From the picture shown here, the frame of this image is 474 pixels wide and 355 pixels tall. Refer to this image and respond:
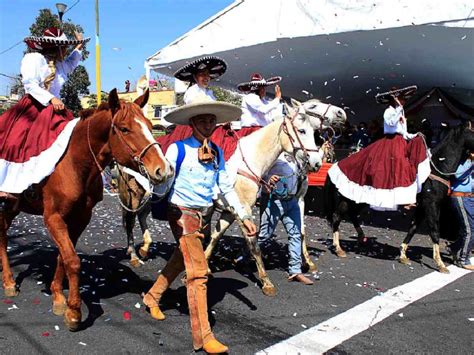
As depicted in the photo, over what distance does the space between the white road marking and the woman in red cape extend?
1411 millimetres

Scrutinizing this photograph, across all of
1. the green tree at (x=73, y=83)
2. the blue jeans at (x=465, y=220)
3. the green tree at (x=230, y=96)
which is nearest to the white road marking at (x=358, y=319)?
the blue jeans at (x=465, y=220)

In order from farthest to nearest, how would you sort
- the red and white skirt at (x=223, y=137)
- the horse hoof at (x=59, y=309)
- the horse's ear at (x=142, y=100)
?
1. the red and white skirt at (x=223, y=137)
2. the horse hoof at (x=59, y=309)
3. the horse's ear at (x=142, y=100)

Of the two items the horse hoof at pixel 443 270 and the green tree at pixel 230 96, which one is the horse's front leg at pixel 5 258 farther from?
the green tree at pixel 230 96

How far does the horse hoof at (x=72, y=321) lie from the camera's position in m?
4.04

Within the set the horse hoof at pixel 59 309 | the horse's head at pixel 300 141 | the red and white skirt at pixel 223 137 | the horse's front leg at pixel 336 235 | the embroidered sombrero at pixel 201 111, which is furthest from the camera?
the horse's front leg at pixel 336 235

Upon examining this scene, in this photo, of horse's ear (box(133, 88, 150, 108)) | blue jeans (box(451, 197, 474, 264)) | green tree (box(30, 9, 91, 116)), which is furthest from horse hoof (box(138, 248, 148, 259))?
green tree (box(30, 9, 91, 116))

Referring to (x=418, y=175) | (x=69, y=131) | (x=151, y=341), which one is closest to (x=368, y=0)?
(x=418, y=175)

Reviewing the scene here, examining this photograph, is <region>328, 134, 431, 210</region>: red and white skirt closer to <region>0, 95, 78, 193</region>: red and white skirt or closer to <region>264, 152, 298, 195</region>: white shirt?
<region>264, 152, 298, 195</region>: white shirt

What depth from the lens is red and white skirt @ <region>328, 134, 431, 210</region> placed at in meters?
7.35

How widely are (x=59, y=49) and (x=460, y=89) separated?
11.2 meters

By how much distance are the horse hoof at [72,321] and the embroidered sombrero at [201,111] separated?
195cm

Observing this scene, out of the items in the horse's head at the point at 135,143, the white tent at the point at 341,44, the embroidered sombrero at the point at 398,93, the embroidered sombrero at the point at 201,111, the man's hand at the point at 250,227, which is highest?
the white tent at the point at 341,44

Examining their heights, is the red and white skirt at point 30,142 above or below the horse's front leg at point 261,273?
above

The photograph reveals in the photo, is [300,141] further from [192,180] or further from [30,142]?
[30,142]
